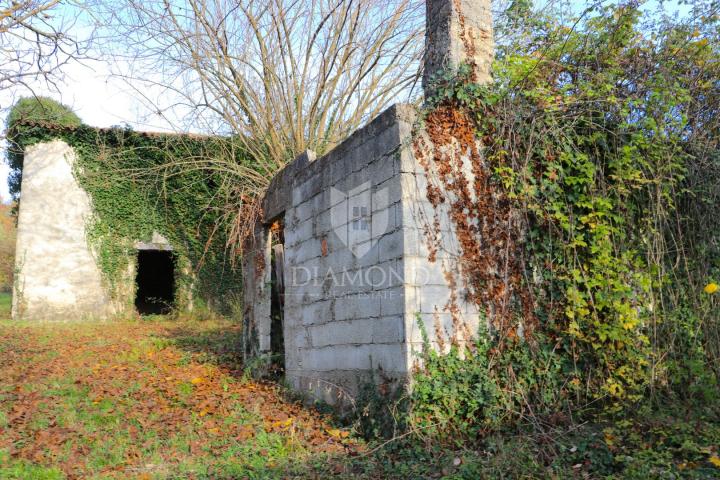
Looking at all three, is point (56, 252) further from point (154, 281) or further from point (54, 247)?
point (154, 281)

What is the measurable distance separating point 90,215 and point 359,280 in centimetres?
1150

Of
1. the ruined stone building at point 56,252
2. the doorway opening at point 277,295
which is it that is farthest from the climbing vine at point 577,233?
the ruined stone building at point 56,252

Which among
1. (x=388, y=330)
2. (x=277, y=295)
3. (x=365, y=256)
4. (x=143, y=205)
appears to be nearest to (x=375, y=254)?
(x=365, y=256)

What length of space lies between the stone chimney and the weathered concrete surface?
38.6ft

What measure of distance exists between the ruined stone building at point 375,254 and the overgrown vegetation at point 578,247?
0.20 metres

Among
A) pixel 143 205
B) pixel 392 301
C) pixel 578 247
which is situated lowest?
pixel 392 301

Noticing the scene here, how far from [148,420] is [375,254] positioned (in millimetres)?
3005

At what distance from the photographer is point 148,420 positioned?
18.5 feet

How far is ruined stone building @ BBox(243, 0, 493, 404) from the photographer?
4.57 metres

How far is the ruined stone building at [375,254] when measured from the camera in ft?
15.0

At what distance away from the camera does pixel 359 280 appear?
16.9 ft

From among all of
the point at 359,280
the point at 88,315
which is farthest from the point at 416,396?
the point at 88,315

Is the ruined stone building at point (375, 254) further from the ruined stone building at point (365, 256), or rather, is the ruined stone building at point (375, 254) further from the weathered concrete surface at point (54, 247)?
the weathered concrete surface at point (54, 247)

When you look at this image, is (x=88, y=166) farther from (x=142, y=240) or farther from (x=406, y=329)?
(x=406, y=329)
